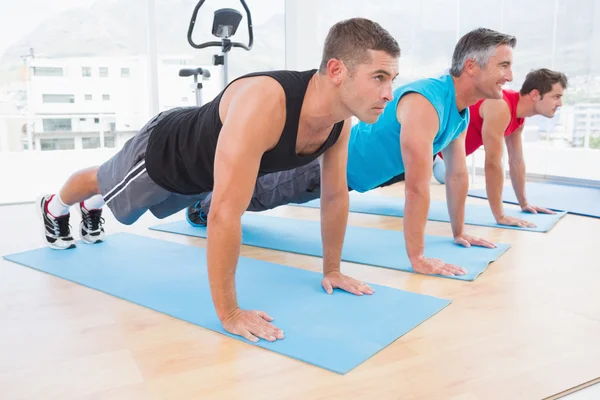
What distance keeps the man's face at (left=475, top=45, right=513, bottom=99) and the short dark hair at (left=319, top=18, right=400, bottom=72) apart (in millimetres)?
849

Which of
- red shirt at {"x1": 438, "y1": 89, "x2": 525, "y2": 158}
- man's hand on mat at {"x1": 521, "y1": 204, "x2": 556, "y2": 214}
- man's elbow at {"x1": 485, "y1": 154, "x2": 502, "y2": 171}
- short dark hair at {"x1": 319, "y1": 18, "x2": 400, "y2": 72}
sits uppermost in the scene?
short dark hair at {"x1": 319, "y1": 18, "x2": 400, "y2": 72}

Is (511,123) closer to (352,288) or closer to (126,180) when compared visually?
(352,288)

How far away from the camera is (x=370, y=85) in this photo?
1.56m

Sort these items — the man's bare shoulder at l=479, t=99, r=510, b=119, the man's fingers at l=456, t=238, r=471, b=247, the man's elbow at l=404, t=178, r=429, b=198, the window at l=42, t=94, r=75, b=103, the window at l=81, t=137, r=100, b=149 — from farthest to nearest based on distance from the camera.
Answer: the window at l=81, t=137, r=100, b=149, the window at l=42, t=94, r=75, b=103, the man's bare shoulder at l=479, t=99, r=510, b=119, the man's fingers at l=456, t=238, r=471, b=247, the man's elbow at l=404, t=178, r=429, b=198

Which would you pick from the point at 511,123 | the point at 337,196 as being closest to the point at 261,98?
the point at 337,196

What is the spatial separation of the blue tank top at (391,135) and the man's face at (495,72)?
0.39 feet

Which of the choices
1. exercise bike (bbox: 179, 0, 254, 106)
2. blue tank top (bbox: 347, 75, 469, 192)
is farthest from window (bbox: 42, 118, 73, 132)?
blue tank top (bbox: 347, 75, 469, 192)

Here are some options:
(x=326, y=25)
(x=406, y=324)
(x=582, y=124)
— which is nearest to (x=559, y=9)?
(x=582, y=124)

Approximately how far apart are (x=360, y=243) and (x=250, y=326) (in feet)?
3.88

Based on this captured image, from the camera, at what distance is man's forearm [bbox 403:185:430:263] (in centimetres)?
213

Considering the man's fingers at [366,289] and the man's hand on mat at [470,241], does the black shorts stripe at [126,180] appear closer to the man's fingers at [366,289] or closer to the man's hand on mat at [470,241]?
the man's fingers at [366,289]

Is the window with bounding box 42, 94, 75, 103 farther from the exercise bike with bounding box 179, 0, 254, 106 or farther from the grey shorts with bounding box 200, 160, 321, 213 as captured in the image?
the grey shorts with bounding box 200, 160, 321, 213

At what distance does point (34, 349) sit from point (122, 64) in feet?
13.8

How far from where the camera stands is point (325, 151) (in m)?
1.83
